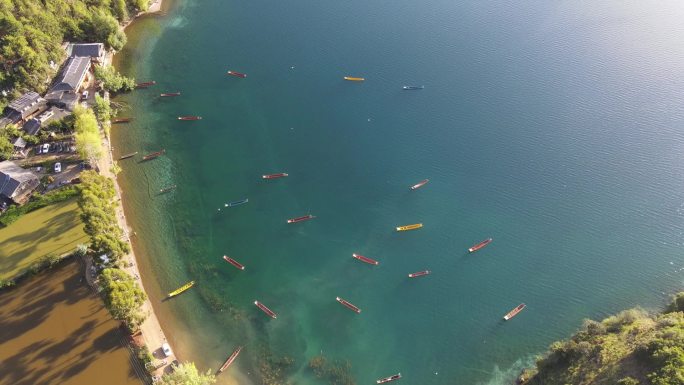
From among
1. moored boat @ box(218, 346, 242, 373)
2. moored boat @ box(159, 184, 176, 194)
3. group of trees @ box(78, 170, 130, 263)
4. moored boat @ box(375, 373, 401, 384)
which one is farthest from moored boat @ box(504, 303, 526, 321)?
moored boat @ box(159, 184, 176, 194)

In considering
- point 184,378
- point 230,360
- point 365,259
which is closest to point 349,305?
point 365,259

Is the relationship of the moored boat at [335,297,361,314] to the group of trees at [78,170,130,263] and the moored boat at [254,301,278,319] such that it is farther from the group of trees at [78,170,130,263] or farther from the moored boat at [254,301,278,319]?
the group of trees at [78,170,130,263]

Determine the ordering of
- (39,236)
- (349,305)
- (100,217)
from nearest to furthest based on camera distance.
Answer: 1. (100,217)
2. (349,305)
3. (39,236)

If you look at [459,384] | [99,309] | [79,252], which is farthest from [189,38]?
[459,384]

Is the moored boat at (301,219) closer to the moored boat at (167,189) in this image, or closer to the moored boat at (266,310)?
the moored boat at (266,310)

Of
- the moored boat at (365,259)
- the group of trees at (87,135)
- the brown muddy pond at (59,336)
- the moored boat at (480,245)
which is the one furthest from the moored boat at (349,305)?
the group of trees at (87,135)

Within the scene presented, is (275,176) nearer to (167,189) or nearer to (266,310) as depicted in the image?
(167,189)
